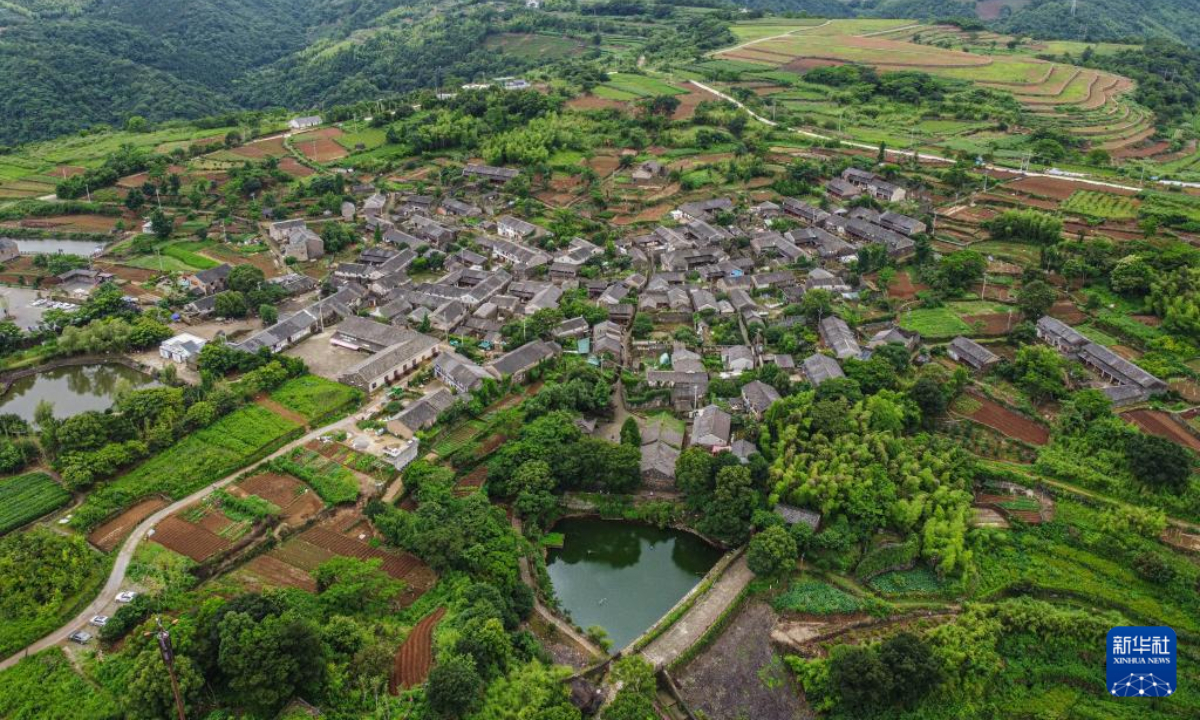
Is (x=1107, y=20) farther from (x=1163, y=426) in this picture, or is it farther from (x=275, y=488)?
(x=275, y=488)

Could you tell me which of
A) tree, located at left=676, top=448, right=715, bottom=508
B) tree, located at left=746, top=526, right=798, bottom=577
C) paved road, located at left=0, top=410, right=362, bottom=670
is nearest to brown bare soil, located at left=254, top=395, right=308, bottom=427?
paved road, located at left=0, top=410, right=362, bottom=670

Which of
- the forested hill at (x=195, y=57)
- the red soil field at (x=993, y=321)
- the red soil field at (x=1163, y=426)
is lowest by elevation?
the red soil field at (x=993, y=321)

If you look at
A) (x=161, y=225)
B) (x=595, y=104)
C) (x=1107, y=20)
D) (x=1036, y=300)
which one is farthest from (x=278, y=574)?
(x=1107, y=20)

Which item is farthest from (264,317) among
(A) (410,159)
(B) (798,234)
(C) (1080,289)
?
(C) (1080,289)

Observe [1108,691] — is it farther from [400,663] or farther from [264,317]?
[264,317]

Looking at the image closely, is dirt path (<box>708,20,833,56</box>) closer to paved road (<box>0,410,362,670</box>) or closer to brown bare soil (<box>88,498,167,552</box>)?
paved road (<box>0,410,362,670</box>)

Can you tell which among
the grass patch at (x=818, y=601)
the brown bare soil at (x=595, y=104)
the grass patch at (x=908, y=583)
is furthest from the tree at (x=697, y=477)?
the brown bare soil at (x=595, y=104)

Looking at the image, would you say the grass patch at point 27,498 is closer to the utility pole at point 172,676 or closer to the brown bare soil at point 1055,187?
the utility pole at point 172,676
